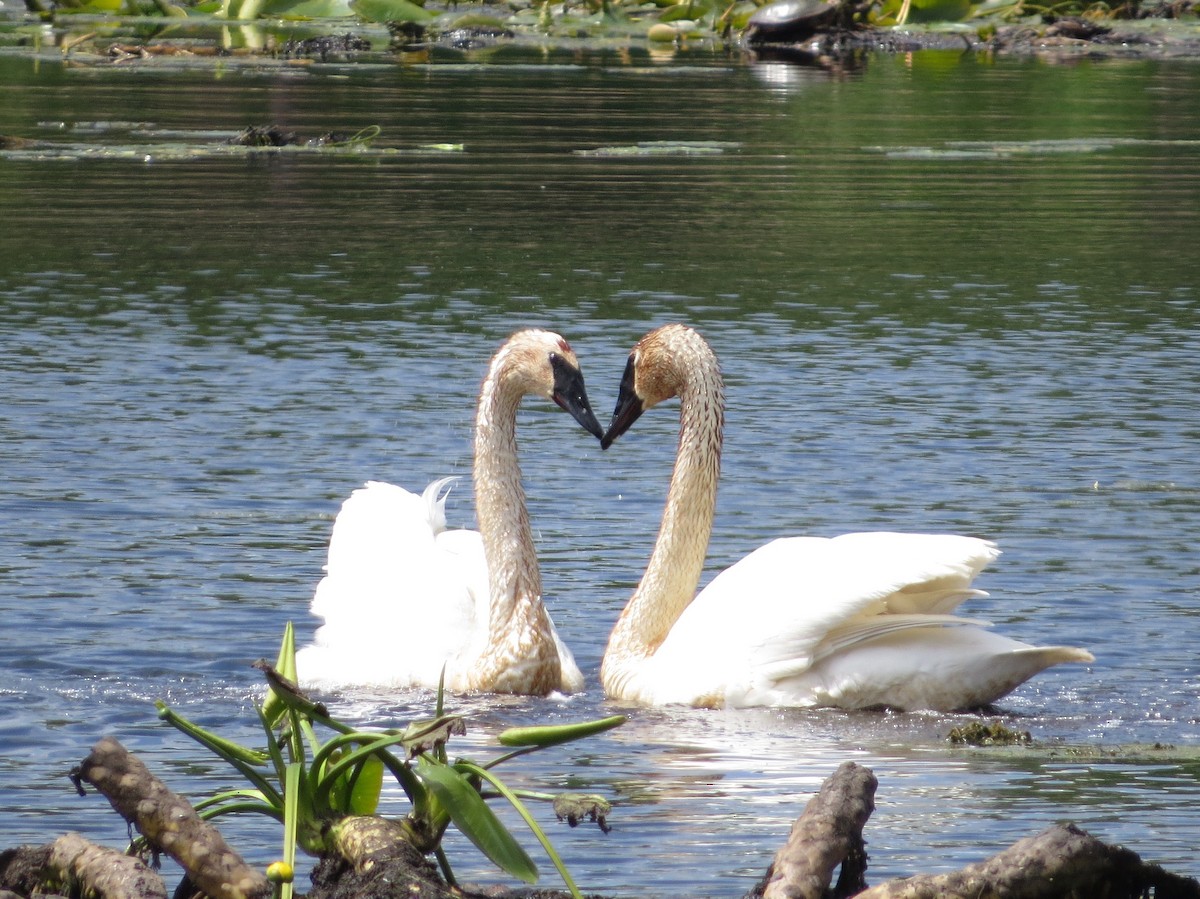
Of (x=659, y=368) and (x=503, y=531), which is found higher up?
(x=659, y=368)

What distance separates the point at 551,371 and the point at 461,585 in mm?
809

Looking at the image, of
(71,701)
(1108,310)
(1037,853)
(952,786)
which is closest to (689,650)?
(952,786)

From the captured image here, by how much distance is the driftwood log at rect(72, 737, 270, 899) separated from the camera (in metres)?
3.96

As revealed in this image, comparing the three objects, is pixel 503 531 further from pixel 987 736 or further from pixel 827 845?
pixel 827 845

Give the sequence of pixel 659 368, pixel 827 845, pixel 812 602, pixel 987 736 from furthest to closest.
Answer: pixel 659 368 → pixel 812 602 → pixel 987 736 → pixel 827 845

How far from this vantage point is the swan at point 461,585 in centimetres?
732

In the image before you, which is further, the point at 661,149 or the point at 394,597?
the point at 661,149

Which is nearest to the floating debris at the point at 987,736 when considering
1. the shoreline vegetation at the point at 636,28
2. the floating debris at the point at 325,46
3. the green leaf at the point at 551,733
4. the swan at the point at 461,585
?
the swan at the point at 461,585

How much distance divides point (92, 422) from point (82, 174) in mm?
9820

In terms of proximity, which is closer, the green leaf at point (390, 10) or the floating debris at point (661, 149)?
the floating debris at point (661, 149)

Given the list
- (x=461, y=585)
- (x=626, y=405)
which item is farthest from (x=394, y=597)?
(x=626, y=405)

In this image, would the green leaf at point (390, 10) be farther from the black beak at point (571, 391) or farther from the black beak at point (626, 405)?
the black beak at point (571, 391)

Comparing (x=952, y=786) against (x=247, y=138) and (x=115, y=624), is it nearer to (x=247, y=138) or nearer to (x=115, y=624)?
(x=115, y=624)

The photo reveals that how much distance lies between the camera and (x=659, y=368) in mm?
7879
